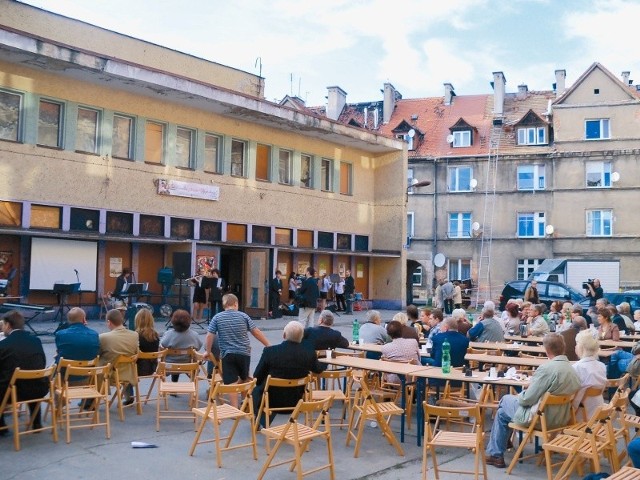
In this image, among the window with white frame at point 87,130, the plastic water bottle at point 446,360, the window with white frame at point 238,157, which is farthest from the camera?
the window with white frame at point 238,157

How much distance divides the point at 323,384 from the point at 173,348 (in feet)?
7.53

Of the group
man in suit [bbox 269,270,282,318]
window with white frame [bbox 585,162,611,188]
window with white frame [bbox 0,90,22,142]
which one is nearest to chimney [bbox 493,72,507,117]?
window with white frame [bbox 585,162,611,188]

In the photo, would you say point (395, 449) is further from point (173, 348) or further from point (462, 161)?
point (462, 161)

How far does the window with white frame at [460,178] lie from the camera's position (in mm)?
43594

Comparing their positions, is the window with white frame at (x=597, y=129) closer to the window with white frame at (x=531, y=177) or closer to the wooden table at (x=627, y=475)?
the window with white frame at (x=531, y=177)

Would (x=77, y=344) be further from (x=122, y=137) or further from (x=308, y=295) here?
(x=122, y=137)

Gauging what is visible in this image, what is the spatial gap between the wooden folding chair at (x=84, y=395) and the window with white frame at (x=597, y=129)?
123ft

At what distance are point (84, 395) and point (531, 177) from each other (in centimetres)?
3764

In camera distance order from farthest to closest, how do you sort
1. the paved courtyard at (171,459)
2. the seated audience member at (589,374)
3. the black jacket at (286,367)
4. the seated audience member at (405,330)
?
the seated audience member at (405,330) → the black jacket at (286,367) → the seated audience member at (589,374) → the paved courtyard at (171,459)

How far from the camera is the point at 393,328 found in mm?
10164

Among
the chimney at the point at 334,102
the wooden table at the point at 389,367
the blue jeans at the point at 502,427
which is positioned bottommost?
the blue jeans at the point at 502,427

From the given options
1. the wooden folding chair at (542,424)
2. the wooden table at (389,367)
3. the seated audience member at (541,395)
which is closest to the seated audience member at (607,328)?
the wooden table at (389,367)

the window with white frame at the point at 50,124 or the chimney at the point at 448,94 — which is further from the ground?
the chimney at the point at 448,94

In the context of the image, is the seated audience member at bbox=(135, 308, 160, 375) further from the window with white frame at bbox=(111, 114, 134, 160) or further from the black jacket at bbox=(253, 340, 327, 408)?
the window with white frame at bbox=(111, 114, 134, 160)
